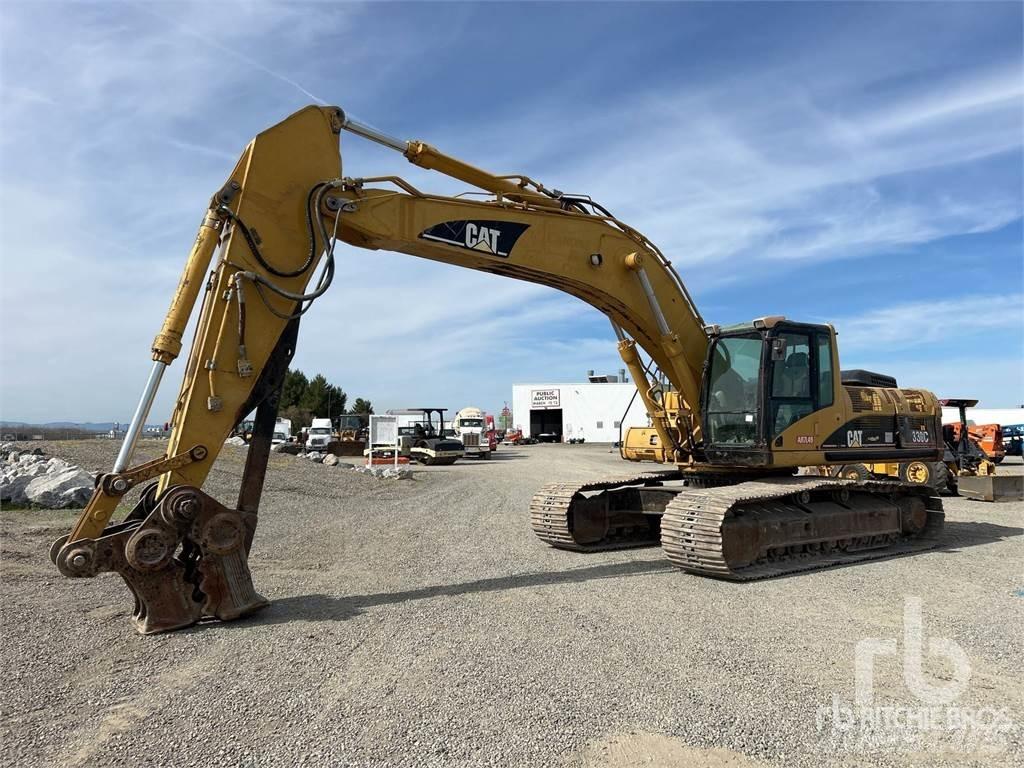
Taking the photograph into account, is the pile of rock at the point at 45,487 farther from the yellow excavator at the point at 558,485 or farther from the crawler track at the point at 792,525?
the crawler track at the point at 792,525

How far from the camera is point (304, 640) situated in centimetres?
576

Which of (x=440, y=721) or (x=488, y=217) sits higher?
(x=488, y=217)

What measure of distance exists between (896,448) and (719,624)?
20.1 ft

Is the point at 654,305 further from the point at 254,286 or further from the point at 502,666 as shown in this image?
the point at 502,666

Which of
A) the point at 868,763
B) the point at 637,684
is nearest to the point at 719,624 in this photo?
the point at 637,684

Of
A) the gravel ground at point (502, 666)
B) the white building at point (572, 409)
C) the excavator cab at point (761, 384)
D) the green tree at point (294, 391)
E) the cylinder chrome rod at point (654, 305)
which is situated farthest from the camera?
the green tree at point (294, 391)

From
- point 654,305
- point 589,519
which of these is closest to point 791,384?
point 654,305

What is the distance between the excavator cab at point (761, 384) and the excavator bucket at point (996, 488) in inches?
374

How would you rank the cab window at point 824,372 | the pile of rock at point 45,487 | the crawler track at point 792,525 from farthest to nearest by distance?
the pile of rock at point 45,487, the cab window at point 824,372, the crawler track at point 792,525

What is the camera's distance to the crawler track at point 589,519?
9898 mm

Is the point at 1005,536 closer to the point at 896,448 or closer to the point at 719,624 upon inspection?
the point at 896,448

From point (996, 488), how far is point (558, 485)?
39.3 feet
